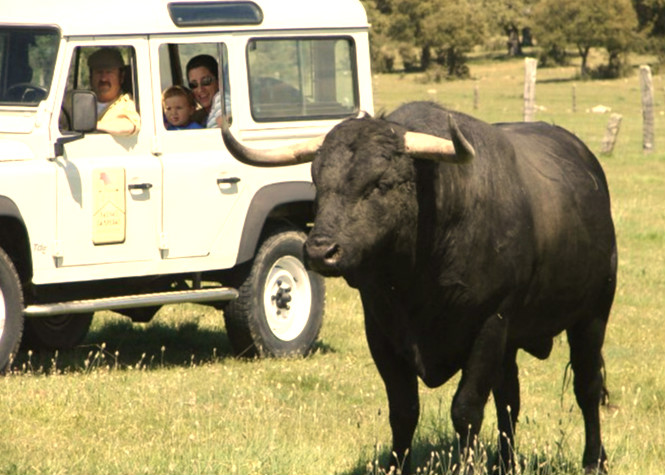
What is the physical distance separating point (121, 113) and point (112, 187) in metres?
0.54

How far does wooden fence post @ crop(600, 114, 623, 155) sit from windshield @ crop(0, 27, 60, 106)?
18787mm


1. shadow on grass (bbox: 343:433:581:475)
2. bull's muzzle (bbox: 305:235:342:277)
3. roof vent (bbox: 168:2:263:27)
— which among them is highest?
roof vent (bbox: 168:2:263:27)

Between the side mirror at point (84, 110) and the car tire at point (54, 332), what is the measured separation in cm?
206

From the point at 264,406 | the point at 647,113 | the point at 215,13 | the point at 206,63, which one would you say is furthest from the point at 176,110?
the point at 647,113

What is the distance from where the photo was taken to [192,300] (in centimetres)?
1041

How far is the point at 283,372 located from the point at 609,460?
313 centimetres

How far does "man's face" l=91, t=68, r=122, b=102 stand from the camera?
10.2m

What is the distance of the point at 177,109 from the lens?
1049 centimetres

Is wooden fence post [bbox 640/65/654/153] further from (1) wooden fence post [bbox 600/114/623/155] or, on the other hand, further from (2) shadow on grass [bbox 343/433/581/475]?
(2) shadow on grass [bbox 343/433/581/475]

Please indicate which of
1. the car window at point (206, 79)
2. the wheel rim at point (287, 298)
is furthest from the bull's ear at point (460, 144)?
the wheel rim at point (287, 298)

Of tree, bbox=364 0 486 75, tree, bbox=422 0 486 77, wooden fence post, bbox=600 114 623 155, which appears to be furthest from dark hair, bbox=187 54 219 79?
tree, bbox=422 0 486 77

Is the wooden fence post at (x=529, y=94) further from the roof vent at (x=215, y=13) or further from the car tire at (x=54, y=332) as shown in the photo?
the car tire at (x=54, y=332)

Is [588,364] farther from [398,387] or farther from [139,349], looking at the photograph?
[139,349]

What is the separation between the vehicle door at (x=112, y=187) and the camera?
9.82m
